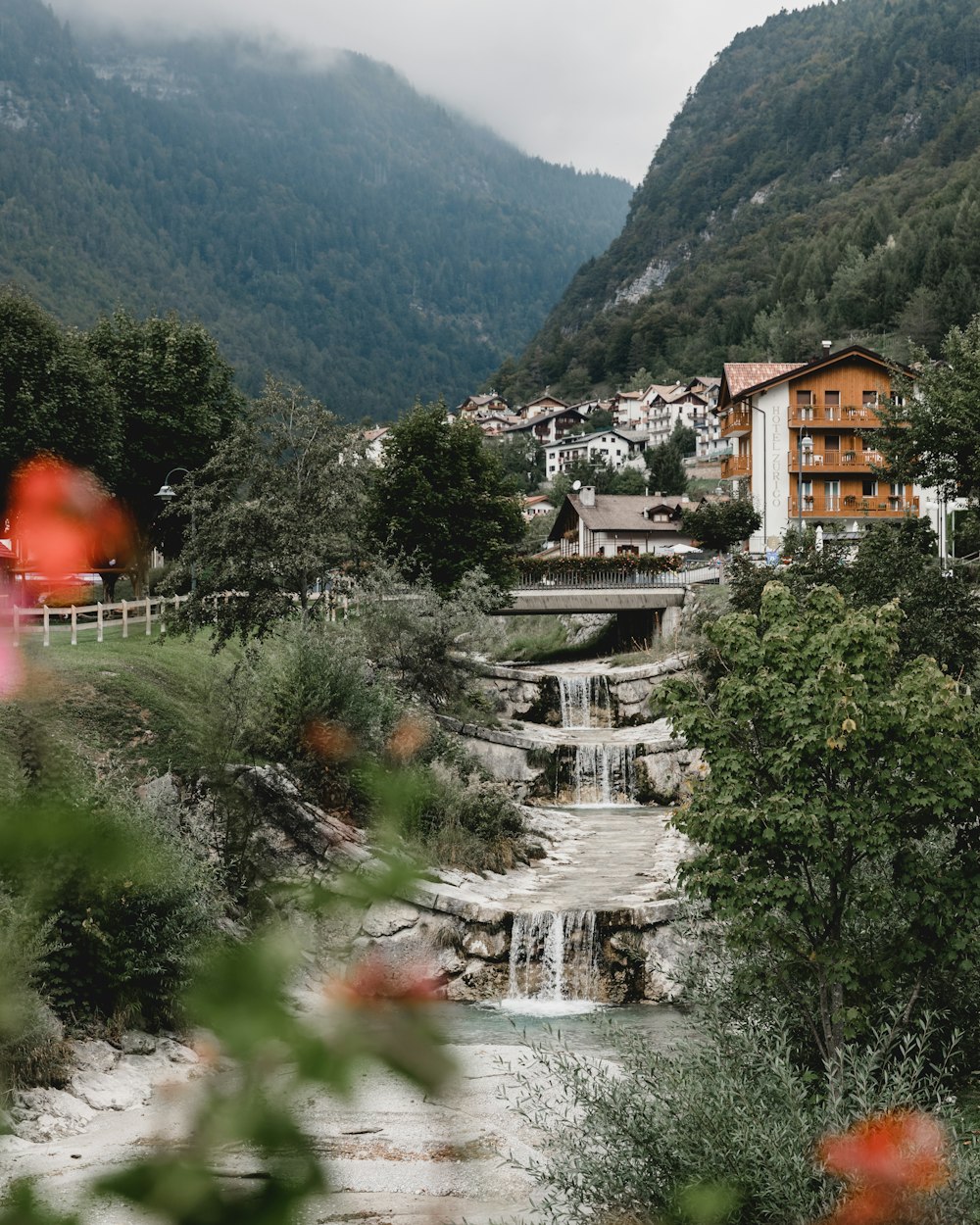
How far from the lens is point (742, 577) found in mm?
29750

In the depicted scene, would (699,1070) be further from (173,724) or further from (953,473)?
(953,473)

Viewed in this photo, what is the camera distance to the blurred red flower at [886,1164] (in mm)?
7445

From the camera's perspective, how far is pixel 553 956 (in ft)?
64.7

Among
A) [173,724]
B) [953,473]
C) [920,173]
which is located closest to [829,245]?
[920,173]

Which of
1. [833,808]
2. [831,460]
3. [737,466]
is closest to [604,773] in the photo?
[833,808]

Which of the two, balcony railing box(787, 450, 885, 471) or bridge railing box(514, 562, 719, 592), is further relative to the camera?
balcony railing box(787, 450, 885, 471)

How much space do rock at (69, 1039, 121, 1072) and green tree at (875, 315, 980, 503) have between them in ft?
60.0

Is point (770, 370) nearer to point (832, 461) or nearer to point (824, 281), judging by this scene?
point (832, 461)

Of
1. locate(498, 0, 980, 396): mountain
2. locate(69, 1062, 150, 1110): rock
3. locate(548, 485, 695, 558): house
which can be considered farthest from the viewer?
locate(498, 0, 980, 396): mountain

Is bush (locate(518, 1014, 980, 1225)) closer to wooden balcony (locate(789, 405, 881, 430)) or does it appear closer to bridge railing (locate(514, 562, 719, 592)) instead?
bridge railing (locate(514, 562, 719, 592))

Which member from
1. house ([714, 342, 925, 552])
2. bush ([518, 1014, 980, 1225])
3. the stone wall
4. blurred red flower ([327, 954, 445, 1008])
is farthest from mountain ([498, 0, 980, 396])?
blurred red flower ([327, 954, 445, 1008])

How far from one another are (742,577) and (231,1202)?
29388 mm

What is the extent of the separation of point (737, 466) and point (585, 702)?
68.1 feet

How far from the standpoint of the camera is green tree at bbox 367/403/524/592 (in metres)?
38.3
